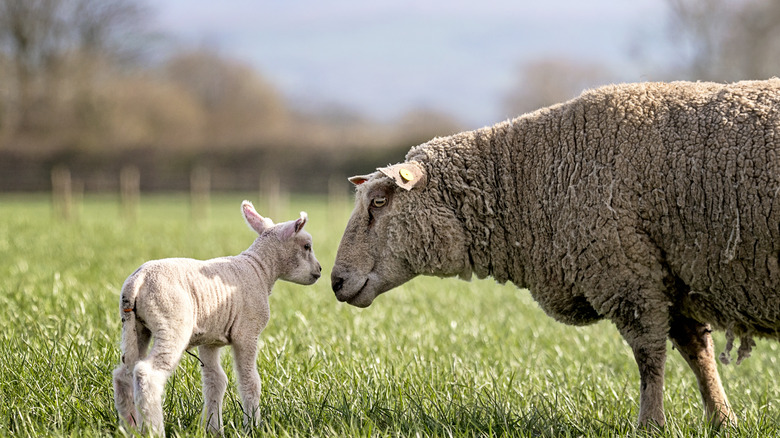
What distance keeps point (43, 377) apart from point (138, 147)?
40.0 m

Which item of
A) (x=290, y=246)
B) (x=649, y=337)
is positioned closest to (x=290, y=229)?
(x=290, y=246)

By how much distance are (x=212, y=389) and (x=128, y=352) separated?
19.7 inches

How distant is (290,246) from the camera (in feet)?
12.0

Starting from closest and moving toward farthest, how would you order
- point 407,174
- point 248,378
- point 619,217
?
point 248,378 → point 619,217 → point 407,174

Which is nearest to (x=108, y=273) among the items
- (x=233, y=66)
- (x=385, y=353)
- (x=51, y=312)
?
(x=51, y=312)

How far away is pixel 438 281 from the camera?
37.2 ft

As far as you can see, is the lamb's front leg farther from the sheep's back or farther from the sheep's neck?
the sheep's back

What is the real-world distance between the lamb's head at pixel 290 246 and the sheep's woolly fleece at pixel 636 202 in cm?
73

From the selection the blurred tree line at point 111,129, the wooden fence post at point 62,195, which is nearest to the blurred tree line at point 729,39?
the blurred tree line at point 111,129

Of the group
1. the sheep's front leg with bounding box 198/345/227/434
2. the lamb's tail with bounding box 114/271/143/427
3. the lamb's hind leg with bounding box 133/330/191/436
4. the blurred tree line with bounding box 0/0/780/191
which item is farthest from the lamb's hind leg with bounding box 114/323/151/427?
the blurred tree line with bounding box 0/0/780/191

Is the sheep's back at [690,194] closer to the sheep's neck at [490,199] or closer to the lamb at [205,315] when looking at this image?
the sheep's neck at [490,199]

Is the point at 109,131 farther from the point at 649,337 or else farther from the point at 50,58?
the point at 649,337

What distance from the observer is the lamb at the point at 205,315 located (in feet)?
9.78

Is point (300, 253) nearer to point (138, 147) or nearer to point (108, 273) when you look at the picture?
point (108, 273)
